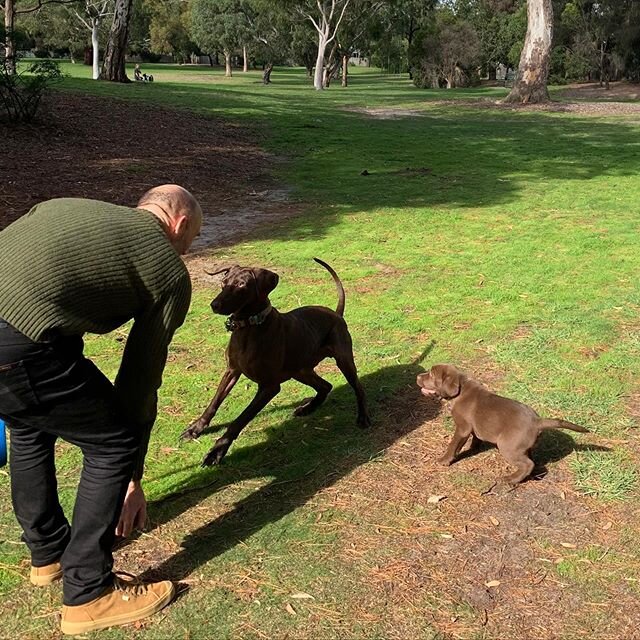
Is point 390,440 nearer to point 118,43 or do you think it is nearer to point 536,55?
point 536,55

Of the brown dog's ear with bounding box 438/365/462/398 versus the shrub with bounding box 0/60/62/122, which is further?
the shrub with bounding box 0/60/62/122

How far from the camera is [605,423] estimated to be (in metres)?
4.79

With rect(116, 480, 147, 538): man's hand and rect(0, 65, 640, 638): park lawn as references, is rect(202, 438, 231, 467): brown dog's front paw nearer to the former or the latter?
rect(0, 65, 640, 638): park lawn

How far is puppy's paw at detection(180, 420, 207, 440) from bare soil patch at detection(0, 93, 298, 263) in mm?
4643

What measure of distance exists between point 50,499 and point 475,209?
30.6 ft

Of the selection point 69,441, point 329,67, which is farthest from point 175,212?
point 329,67

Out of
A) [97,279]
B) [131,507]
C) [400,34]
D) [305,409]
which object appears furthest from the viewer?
[400,34]

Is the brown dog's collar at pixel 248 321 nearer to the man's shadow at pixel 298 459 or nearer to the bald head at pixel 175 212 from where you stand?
the man's shadow at pixel 298 459

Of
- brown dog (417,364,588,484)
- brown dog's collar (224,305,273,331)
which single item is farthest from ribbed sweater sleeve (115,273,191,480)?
brown dog (417,364,588,484)

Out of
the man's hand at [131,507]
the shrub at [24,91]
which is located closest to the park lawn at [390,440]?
the man's hand at [131,507]

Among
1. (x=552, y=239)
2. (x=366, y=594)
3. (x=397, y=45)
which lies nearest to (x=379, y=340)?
(x=366, y=594)

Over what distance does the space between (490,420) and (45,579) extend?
238 cm

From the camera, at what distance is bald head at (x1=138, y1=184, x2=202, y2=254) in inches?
114

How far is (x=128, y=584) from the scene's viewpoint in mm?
3082
